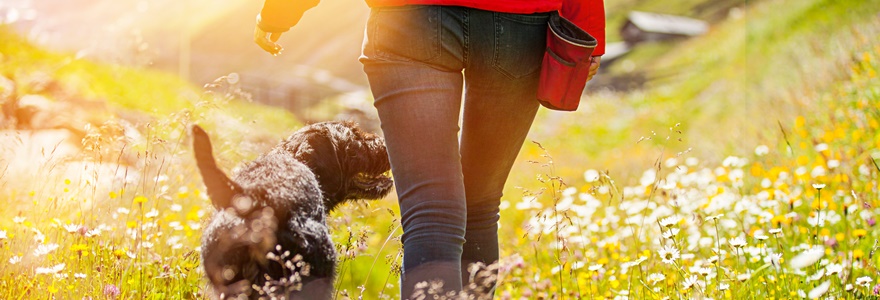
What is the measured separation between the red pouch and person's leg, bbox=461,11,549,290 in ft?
0.13

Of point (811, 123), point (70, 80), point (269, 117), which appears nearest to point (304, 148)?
point (811, 123)

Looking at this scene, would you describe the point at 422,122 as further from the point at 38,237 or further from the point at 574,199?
the point at 574,199

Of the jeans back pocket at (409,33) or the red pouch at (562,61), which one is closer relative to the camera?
the jeans back pocket at (409,33)

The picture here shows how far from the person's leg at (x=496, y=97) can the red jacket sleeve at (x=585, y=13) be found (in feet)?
0.78

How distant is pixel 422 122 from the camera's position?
2115 millimetres

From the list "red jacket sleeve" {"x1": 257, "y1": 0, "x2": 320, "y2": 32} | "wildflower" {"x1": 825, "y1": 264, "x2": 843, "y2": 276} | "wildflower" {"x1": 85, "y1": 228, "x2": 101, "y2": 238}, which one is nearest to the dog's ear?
"red jacket sleeve" {"x1": 257, "y1": 0, "x2": 320, "y2": 32}

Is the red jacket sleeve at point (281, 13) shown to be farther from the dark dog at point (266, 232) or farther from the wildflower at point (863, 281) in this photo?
the wildflower at point (863, 281)

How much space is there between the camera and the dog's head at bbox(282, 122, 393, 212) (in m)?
2.66

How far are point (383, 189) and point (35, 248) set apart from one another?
1.36 metres

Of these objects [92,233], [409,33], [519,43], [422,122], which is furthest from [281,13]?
[92,233]

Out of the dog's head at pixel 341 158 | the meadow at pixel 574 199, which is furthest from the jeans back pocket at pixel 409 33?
the meadow at pixel 574 199

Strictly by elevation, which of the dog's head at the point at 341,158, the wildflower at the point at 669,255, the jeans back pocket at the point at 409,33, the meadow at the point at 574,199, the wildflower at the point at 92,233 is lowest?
the meadow at the point at 574,199

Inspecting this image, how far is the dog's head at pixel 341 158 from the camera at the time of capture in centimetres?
266

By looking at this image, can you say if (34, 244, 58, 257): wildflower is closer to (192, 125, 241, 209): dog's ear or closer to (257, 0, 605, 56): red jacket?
(192, 125, 241, 209): dog's ear
